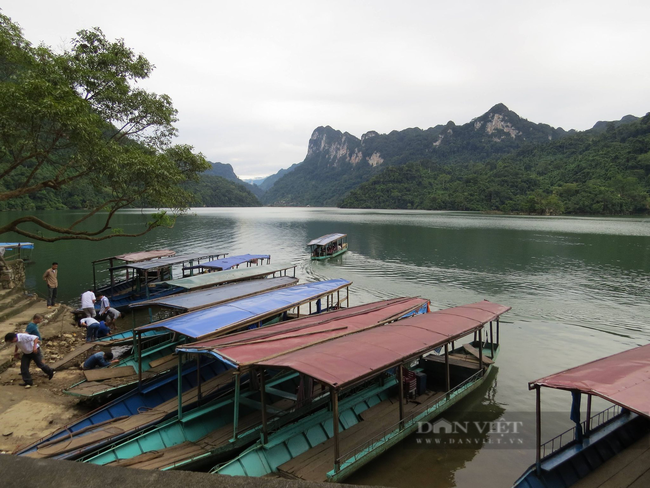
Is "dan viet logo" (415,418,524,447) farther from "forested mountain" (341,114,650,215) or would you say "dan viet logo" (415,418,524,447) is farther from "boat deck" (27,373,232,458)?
"forested mountain" (341,114,650,215)

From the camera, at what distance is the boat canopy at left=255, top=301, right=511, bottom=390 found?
657 cm

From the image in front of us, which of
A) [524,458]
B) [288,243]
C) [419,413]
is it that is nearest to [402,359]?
[419,413]

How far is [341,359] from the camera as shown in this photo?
23.3 ft

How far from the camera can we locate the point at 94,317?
15.5 m

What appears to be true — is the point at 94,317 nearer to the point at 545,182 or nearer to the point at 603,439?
the point at 603,439

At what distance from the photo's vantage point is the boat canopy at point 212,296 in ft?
38.8

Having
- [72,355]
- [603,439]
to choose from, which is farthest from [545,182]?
[72,355]

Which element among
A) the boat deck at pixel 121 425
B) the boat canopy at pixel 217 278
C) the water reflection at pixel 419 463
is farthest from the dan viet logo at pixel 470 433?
the boat canopy at pixel 217 278

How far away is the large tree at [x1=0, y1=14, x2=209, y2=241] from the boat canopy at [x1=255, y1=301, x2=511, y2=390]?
999 cm

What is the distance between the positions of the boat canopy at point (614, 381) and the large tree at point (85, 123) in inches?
533

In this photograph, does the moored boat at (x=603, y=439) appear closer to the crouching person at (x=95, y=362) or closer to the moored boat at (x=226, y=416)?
the moored boat at (x=226, y=416)

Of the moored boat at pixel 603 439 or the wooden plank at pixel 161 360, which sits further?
the wooden plank at pixel 161 360

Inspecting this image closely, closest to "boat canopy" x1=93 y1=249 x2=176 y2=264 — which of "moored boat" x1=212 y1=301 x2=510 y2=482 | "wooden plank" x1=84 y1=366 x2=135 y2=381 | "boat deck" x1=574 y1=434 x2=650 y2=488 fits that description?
"wooden plank" x1=84 y1=366 x2=135 y2=381

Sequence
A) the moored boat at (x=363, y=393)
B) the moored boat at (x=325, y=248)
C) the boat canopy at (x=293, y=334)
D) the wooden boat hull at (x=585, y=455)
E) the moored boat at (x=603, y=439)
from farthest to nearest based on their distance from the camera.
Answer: the moored boat at (x=325, y=248), the boat canopy at (x=293, y=334), the moored boat at (x=363, y=393), the wooden boat hull at (x=585, y=455), the moored boat at (x=603, y=439)
